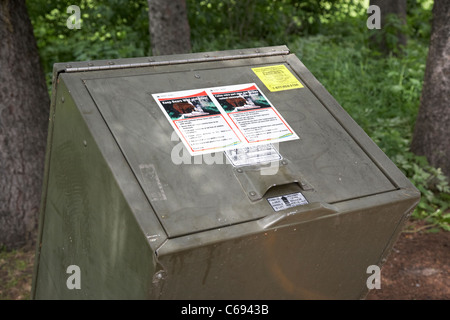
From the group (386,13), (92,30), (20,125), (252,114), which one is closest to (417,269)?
(252,114)

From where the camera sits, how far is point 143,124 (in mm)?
1721

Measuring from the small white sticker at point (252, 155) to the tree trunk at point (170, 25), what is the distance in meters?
2.94

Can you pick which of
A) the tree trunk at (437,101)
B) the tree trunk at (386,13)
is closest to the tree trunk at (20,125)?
the tree trunk at (437,101)

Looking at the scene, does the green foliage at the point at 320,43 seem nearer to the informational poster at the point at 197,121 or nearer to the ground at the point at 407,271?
the ground at the point at 407,271

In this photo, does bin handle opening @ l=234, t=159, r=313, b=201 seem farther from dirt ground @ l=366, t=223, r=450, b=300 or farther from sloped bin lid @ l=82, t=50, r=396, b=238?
dirt ground @ l=366, t=223, r=450, b=300

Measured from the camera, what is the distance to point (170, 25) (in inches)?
179

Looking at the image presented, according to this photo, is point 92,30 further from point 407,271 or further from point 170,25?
point 407,271

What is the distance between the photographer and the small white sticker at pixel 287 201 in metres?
1.64

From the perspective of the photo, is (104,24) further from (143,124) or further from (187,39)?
(143,124)

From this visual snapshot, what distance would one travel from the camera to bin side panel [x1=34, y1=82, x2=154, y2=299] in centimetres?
156

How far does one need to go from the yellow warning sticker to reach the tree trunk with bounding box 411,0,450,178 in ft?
6.56

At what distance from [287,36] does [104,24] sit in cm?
243
